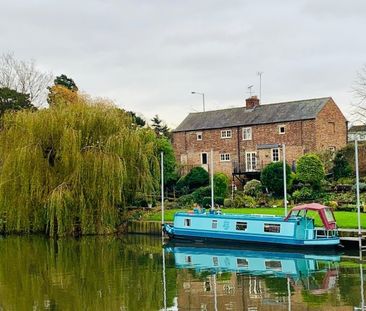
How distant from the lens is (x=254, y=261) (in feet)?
81.8

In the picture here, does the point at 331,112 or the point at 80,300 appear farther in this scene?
the point at 331,112

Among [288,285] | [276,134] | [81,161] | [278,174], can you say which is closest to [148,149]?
[81,161]

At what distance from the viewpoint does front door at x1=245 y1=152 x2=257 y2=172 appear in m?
51.6

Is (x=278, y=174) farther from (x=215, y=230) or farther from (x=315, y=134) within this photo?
(x=215, y=230)

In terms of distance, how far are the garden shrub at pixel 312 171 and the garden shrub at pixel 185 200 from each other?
7.87m

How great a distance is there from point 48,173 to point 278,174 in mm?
16609

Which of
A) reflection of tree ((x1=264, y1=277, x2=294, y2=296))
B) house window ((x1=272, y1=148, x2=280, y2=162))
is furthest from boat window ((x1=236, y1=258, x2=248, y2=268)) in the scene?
house window ((x1=272, y1=148, x2=280, y2=162))

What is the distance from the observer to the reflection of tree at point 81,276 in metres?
17.0

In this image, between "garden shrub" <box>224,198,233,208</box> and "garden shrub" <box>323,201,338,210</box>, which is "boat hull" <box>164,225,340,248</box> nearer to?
"garden shrub" <box>323,201,338,210</box>

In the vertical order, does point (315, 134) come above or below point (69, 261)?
above

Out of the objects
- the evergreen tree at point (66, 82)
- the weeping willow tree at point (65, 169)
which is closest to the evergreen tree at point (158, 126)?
the evergreen tree at point (66, 82)

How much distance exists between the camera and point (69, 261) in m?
25.4

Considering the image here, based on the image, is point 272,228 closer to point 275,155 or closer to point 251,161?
point 275,155

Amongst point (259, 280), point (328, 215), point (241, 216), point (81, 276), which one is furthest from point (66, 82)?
point (259, 280)
